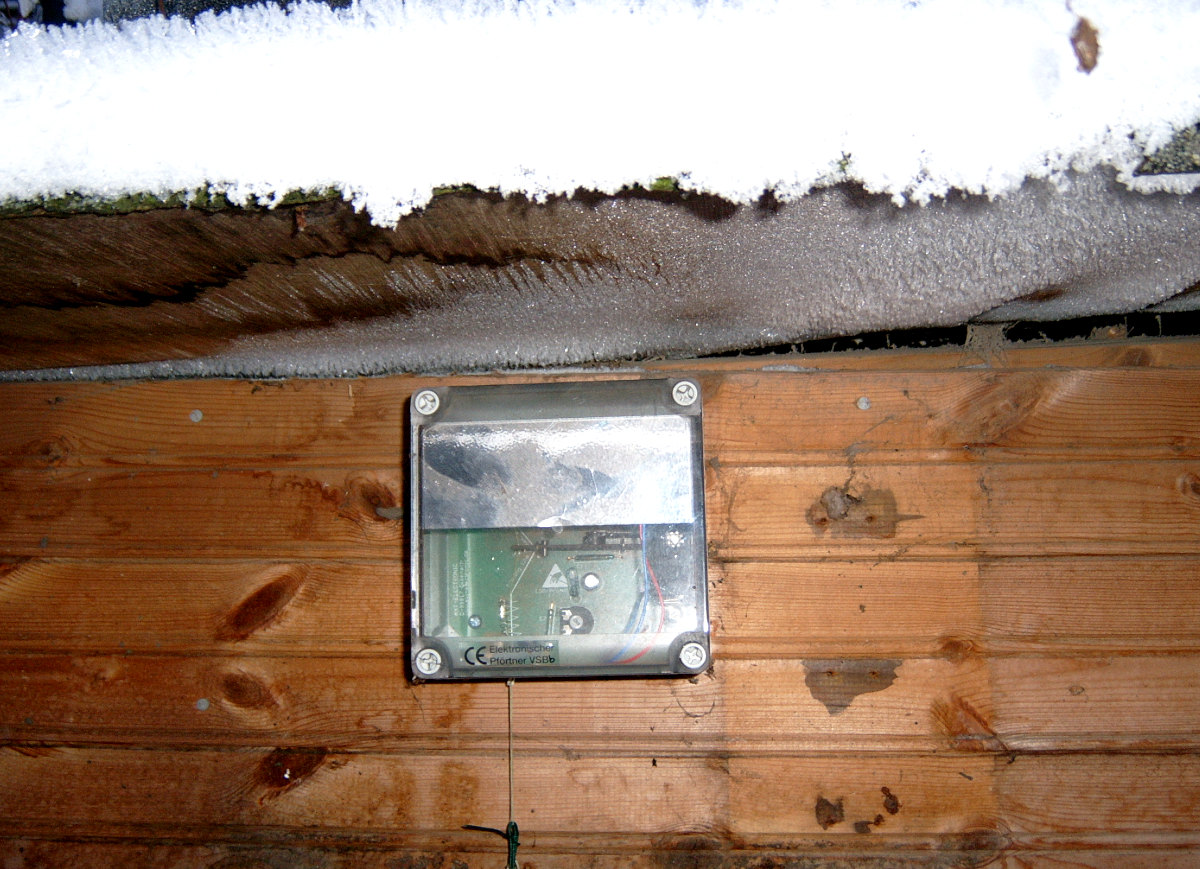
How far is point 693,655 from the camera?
0.83 metres

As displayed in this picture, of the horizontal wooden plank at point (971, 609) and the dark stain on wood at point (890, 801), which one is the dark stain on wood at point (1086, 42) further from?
the dark stain on wood at point (890, 801)

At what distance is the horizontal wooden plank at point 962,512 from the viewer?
3.03ft

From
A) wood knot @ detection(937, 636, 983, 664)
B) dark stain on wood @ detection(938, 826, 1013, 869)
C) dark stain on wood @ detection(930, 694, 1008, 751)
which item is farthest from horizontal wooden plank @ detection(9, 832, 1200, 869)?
wood knot @ detection(937, 636, 983, 664)

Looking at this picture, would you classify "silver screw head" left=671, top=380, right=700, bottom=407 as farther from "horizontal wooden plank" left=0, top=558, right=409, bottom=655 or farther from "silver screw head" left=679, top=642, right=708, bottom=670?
"horizontal wooden plank" left=0, top=558, right=409, bottom=655

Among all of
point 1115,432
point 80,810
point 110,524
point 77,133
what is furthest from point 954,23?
point 80,810

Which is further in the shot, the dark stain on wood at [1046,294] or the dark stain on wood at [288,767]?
the dark stain on wood at [288,767]

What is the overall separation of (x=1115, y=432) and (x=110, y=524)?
148 centimetres

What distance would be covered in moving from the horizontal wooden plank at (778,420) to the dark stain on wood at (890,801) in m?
0.45

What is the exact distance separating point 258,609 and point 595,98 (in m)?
0.83

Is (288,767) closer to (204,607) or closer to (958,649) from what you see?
(204,607)

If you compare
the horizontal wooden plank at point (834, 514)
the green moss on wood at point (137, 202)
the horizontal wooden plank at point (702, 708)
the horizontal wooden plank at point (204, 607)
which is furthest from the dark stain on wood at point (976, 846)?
the green moss on wood at point (137, 202)

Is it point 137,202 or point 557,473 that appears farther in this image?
point 557,473

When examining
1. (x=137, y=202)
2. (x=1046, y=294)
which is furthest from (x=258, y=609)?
(x=1046, y=294)

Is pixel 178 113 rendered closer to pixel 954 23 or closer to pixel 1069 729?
pixel 954 23
